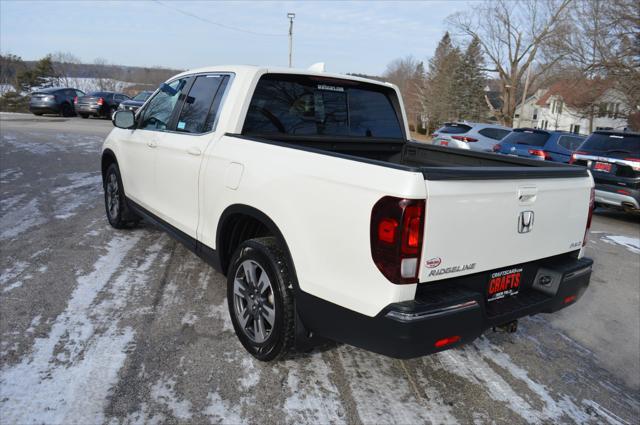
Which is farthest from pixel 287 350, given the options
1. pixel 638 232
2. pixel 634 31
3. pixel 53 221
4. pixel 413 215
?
pixel 634 31

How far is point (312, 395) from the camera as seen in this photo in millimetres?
2754

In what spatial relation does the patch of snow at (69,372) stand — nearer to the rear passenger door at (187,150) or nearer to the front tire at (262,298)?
the front tire at (262,298)

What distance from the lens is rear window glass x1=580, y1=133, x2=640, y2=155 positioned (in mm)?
7893

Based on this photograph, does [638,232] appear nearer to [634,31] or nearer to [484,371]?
[484,371]

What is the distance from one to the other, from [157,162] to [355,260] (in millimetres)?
2700

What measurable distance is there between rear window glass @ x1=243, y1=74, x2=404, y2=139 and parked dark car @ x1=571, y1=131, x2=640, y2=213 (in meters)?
5.45

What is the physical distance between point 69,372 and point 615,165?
8.49m

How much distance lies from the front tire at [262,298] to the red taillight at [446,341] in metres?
0.87

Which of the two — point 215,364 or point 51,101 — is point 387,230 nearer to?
point 215,364

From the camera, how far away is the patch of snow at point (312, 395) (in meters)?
2.56

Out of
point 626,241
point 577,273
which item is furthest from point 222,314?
point 626,241

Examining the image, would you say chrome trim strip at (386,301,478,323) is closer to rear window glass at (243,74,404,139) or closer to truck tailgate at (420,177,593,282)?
truck tailgate at (420,177,593,282)

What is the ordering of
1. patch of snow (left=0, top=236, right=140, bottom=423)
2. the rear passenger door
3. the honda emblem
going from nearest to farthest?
1. patch of snow (left=0, top=236, right=140, bottom=423)
2. the honda emblem
3. the rear passenger door

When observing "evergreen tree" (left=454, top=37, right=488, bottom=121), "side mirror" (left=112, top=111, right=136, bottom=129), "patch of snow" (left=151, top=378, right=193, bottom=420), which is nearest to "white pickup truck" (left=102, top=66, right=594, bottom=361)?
"patch of snow" (left=151, top=378, right=193, bottom=420)
